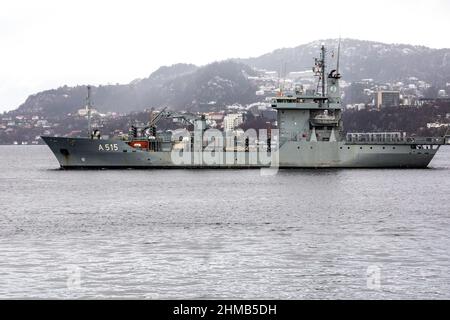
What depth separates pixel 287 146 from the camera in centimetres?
7619

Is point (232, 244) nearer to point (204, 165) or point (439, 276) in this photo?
point (439, 276)

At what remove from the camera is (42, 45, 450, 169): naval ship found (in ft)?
250

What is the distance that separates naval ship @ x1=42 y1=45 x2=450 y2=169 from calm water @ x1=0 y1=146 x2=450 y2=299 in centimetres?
1627

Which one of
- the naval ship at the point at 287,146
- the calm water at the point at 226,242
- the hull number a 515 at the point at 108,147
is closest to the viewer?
the calm water at the point at 226,242

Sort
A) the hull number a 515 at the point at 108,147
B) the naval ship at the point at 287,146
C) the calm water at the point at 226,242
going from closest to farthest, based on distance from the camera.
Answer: the calm water at the point at 226,242, the naval ship at the point at 287,146, the hull number a 515 at the point at 108,147

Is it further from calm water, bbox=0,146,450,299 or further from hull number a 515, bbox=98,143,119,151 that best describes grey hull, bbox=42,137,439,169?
calm water, bbox=0,146,450,299

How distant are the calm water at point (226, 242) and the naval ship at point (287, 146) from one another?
53.4 ft

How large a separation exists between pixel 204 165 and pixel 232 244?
50.5 meters

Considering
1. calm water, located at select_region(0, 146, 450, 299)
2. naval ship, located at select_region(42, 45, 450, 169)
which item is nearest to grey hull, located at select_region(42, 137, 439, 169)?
naval ship, located at select_region(42, 45, 450, 169)

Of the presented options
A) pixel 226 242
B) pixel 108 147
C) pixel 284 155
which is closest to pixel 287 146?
pixel 284 155

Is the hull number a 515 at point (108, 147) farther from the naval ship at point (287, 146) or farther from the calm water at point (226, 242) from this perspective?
the calm water at point (226, 242)

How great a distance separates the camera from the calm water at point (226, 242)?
75.3 feet

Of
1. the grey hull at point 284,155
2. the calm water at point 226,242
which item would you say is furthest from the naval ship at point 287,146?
the calm water at point 226,242
